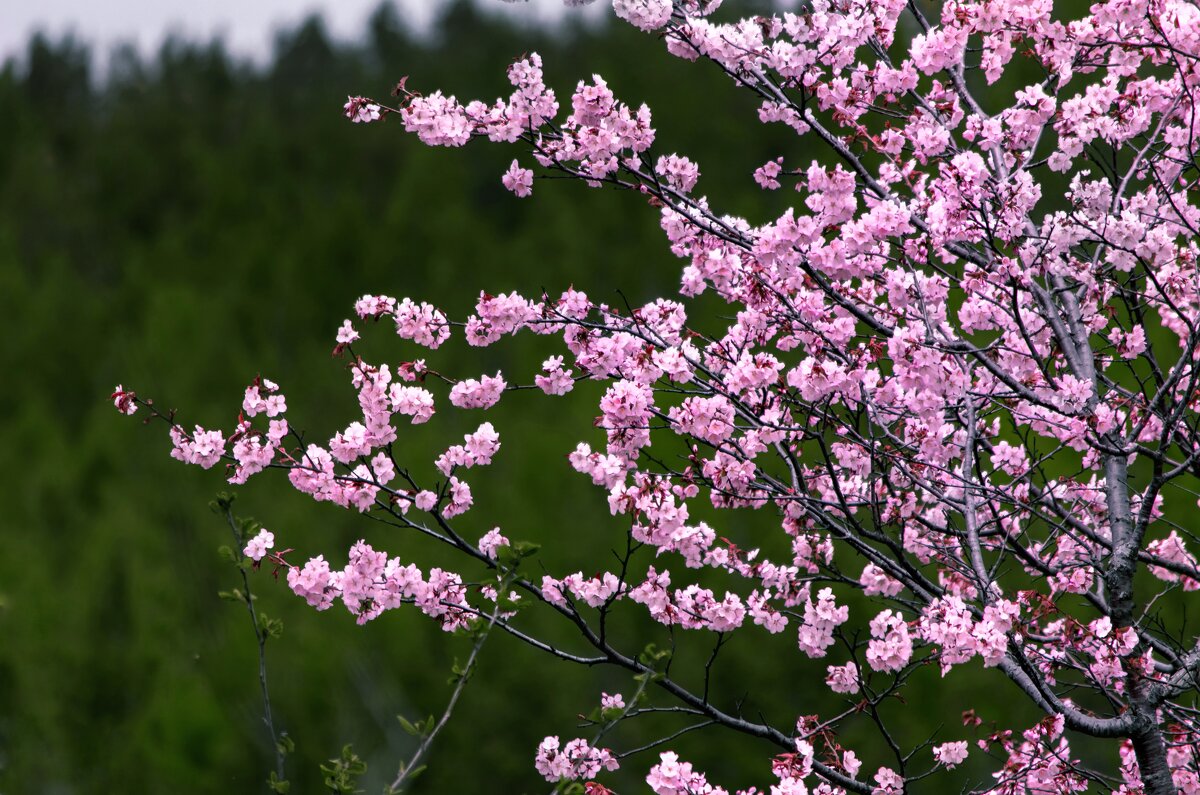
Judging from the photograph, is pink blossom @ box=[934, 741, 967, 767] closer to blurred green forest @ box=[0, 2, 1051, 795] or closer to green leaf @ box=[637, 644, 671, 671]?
green leaf @ box=[637, 644, 671, 671]

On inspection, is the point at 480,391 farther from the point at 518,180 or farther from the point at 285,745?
the point at 285,745

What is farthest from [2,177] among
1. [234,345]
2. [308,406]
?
[308,406]

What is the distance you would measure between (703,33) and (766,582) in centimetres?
200

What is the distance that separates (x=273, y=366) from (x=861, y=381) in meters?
33.5

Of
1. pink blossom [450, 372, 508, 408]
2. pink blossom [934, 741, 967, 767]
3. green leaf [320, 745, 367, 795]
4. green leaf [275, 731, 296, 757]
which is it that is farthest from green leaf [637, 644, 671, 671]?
pink blossom [934, 741, 967, 767]

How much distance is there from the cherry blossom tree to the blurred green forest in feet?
3.79

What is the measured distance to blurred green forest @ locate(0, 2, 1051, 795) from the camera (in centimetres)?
1641

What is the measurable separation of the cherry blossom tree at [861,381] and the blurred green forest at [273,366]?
1.16 metres

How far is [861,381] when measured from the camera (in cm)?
387

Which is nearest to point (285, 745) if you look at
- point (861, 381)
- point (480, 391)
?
point (480, 391)

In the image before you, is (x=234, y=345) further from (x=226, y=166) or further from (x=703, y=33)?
(x=703, y=33)

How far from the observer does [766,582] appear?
15.0ft

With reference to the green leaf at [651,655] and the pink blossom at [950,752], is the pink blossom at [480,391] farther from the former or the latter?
the pink blossom at [950,752]

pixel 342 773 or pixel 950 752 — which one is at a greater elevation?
pixel 950 752
